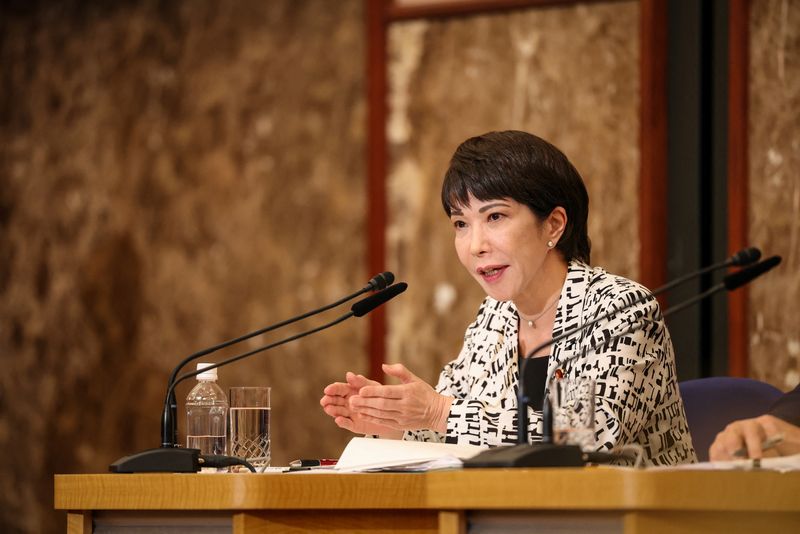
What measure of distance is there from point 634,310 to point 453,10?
2005mm

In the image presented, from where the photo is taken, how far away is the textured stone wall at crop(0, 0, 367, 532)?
427 centimetres

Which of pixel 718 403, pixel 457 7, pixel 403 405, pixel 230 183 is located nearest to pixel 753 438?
pixel 403 405

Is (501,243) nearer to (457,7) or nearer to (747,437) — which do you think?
(747,437)

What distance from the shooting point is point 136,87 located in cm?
462

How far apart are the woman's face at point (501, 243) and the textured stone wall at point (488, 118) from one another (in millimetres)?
1268

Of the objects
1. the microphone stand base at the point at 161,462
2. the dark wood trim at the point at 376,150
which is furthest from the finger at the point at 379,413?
the dark wood trim at the point at 376,150

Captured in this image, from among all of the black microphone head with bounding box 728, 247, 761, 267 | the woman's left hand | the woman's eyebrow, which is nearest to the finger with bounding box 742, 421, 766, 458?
the black microphone head with bounding box 728, 247, 761, 267

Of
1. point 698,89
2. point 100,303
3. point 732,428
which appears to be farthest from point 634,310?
point 100,303

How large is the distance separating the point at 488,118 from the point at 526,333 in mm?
→ 1480

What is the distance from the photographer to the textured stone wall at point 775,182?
342 cm

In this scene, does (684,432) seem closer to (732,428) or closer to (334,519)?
(732,428)

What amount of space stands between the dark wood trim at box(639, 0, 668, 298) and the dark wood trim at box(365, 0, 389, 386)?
3.24ft

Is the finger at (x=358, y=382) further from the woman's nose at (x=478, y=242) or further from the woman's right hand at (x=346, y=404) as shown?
the woman's nose at (x=478, y=242)

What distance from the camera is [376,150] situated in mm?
4133
